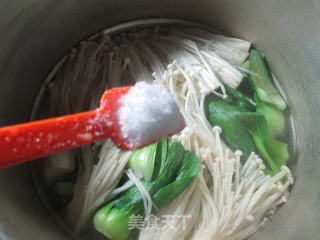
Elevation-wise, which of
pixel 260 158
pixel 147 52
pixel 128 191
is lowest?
pixel 260 158

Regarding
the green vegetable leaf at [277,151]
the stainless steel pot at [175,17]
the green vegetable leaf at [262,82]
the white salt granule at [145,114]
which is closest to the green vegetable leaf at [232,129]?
the green vegetable leaf at [277,151]

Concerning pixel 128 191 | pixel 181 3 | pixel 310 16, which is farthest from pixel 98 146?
pixel 310 16

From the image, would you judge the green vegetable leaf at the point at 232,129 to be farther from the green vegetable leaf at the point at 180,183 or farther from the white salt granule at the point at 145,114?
the white salt granule at the point at 145,114

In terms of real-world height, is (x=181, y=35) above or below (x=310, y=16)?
above

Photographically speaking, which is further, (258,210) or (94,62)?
(94,62)

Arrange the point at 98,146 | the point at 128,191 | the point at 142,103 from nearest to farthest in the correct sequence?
1. the point at 142,103
2. the point at 128,191
3. the point at 98,146

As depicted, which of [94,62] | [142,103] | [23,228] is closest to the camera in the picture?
[142,103]

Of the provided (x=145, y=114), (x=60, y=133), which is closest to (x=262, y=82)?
(x=145, y=114)

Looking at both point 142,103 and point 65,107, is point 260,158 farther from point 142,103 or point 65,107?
point 65,107
